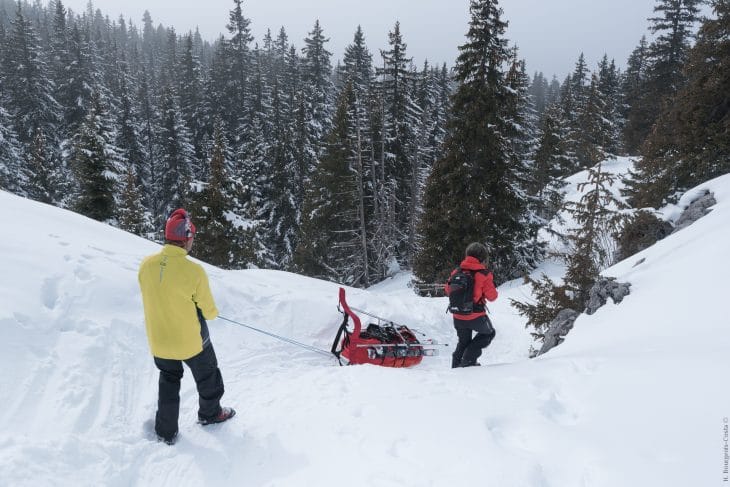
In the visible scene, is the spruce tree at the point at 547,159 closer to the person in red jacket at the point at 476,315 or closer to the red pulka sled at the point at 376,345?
the red pulka sled at the point at 376,345

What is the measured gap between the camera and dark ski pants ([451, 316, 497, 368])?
21.8 feet

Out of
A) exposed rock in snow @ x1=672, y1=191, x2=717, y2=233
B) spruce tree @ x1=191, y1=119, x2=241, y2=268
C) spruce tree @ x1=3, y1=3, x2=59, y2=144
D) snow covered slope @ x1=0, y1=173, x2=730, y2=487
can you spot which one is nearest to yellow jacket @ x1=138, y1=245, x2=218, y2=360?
snow covered slope @ x1=0, y1=173, x2=730, y2=487

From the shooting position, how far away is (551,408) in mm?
4410

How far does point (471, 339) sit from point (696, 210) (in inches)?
351

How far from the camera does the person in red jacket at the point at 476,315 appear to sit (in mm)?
6391

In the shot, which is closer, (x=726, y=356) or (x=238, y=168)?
(x=726, y=356)

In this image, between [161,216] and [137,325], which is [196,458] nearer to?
[137,325]

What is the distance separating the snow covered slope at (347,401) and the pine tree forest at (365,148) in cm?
535

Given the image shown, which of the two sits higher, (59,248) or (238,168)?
(238,168)

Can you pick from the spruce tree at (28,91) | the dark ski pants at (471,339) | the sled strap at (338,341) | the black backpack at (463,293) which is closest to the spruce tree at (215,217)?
the sled strap at (338,341)

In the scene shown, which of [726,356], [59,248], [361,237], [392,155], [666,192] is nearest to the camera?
[726,356]

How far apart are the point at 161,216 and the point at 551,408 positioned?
43238 millimetres

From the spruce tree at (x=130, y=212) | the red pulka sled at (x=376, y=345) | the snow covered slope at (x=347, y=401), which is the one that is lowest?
the red pulka sled at (x=376, y=345)

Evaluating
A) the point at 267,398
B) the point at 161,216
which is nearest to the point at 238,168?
the point at 161,216
